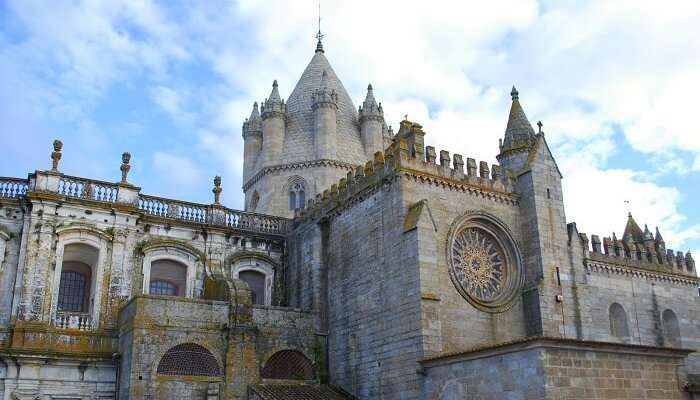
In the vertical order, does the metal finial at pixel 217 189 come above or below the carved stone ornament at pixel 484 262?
above

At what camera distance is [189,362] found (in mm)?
22297

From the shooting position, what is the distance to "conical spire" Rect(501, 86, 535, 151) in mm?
26844

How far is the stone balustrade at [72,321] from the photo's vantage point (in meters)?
24.2

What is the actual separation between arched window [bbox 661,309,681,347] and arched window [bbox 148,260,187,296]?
21424 mm

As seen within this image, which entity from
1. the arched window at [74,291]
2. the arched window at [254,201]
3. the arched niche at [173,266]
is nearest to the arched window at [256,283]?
the arched niche at [173,266]

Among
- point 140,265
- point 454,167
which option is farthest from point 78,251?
point 454,167

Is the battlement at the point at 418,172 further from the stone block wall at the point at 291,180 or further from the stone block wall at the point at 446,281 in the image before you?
the stone block wall at the point at 291,180

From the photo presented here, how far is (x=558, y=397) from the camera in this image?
1642 centimetres

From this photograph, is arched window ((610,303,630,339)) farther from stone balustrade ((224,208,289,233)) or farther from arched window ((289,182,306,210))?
arched window ((289,182,306,210))

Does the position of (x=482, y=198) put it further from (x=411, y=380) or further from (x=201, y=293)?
(x=201, y=293)

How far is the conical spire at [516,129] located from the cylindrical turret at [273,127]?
13.2 meters

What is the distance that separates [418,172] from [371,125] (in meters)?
14.7

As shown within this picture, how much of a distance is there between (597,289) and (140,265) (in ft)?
61.3

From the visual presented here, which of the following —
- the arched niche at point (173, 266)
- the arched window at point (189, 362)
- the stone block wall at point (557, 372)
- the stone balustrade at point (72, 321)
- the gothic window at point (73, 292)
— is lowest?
the stone block wall at point (557, 372)
